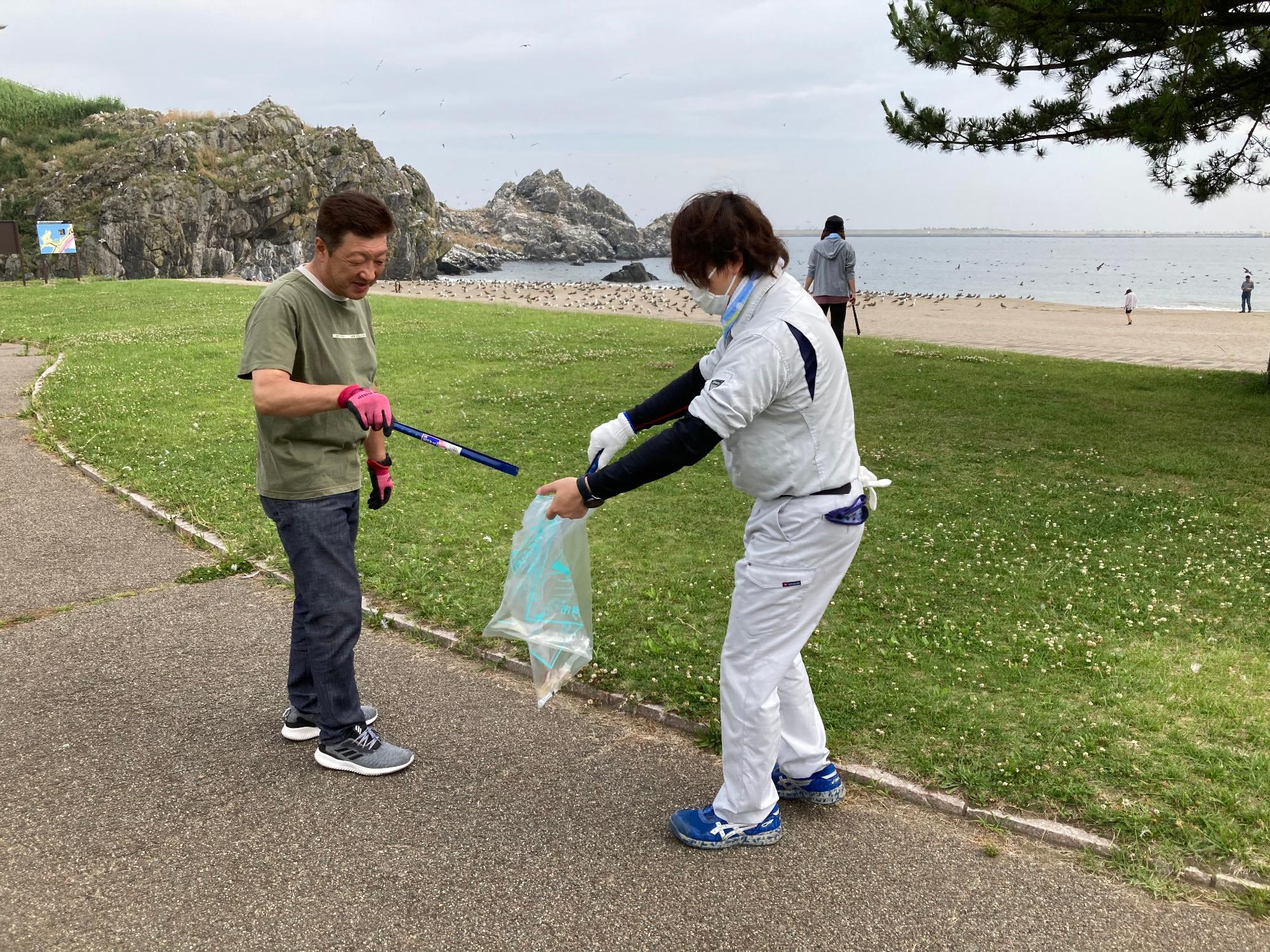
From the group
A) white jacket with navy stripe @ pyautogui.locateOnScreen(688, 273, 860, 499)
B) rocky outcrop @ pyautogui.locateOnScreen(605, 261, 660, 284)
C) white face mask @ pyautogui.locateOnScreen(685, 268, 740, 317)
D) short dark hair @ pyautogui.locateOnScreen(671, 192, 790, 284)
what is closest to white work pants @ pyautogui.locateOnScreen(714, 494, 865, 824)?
white jacket with navy stripe @ pyautogui.locateOnScreen(688, 273, 860, 499)

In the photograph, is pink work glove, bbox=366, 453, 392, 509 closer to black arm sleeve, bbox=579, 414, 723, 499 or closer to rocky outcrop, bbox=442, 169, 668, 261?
black arm sleeve, bbox=579, 414, 723, 499

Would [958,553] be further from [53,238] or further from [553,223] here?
[553,223]

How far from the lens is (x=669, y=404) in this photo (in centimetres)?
363

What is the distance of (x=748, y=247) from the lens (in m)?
3.15

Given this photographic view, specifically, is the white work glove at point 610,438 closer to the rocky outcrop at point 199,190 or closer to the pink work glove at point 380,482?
the pink work glove at point 380,482

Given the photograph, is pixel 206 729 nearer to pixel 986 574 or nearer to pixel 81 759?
pixel 81 759

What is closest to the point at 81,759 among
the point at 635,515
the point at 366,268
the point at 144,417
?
the point at 366,268

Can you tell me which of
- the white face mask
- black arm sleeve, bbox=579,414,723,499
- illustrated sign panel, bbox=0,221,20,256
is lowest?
black arm sleeve, bbox=579,414,723,499

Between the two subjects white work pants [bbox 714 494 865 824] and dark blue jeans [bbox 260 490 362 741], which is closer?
white work pants [bbox 714 494 865 824]

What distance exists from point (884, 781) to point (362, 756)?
2185 millimetres

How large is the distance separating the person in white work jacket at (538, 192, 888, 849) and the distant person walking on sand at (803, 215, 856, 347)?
36.1 ft

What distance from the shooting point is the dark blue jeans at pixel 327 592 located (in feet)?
12.5

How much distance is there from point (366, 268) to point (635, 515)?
14.2 ft

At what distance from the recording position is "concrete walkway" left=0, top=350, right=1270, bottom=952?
312cm
